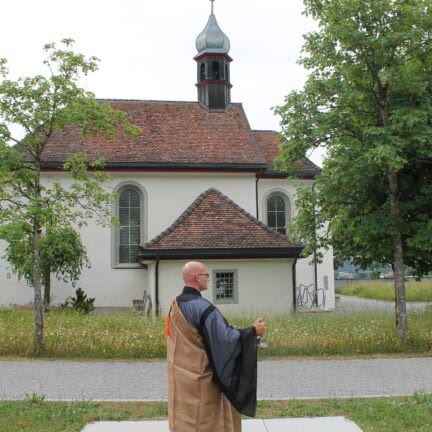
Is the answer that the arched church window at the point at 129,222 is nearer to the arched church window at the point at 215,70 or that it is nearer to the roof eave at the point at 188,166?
the roof eave at the point at 188,166

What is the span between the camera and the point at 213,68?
→ 1094 inches

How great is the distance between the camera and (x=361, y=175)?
42.9 feet

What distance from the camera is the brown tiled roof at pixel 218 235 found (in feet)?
63.2

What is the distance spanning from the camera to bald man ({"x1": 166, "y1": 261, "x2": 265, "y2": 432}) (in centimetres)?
477

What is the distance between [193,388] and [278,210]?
21.3 metres

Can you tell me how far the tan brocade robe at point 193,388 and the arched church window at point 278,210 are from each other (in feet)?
68.5

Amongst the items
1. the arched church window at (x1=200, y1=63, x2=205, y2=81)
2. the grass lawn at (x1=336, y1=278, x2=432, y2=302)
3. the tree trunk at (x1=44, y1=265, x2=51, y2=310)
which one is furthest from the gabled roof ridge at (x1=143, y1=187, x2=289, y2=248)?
the grass lawn at (x1=336, y1=278, x2=432, y2=302)

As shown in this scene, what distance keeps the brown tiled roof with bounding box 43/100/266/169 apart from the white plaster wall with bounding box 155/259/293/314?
17.5 ft

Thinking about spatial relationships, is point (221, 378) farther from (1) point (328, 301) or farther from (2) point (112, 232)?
(1) point (328, 301)

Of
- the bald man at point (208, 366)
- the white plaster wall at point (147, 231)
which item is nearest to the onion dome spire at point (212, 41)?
the white plaster wall at point (147, 231)

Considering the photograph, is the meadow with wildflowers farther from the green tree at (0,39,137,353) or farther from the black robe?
the black robe

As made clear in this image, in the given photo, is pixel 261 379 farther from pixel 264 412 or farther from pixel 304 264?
pixel 304 264

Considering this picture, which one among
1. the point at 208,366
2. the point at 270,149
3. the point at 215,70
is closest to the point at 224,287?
the point at 270,149

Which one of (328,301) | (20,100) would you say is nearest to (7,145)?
(20,100)
